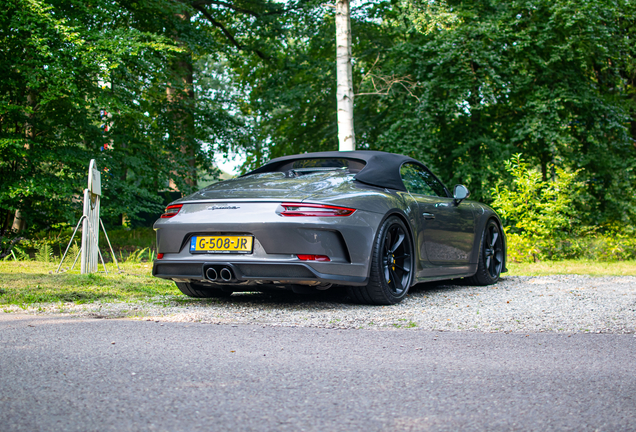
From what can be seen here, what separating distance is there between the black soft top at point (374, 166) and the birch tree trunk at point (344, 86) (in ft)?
18.7

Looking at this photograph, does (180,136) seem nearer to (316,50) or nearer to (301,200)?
(316,50)

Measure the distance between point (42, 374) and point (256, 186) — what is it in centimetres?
265

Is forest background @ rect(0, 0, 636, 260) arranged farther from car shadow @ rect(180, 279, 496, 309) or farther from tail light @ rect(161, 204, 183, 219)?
tail light @ rect(161, 204, 183, 219)

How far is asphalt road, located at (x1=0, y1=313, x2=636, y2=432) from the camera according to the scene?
2.18m

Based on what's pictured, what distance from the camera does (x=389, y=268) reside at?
5.17 m

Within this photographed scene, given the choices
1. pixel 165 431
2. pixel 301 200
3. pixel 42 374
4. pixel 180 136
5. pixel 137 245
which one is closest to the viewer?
pixel 165 431

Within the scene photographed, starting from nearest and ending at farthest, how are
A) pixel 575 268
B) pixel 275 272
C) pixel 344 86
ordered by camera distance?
pixel 275 272
pixel 575 268
pixel 344 86

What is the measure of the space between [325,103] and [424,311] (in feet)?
50.8

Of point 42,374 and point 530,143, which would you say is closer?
point 42,374

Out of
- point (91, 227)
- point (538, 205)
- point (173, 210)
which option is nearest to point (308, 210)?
point (173, 210)

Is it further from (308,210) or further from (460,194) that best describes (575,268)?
(308,210)

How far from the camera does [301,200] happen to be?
15.0ft

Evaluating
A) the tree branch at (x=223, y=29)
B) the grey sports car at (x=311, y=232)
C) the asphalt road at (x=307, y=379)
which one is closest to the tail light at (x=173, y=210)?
the grey sports car at (x=311, y=232)

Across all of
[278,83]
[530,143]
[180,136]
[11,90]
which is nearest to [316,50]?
[278,83]
